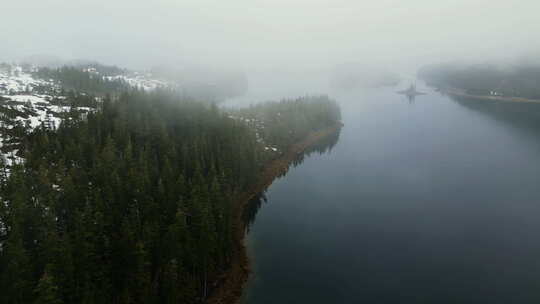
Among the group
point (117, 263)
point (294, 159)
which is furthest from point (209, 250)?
point (294, 159)

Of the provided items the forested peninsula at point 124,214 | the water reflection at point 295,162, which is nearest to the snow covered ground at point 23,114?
the forested peninsula at point 124,214

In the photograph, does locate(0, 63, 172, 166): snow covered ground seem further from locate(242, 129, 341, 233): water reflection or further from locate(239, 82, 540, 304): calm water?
locate(239, 82, 540, 304): calm water

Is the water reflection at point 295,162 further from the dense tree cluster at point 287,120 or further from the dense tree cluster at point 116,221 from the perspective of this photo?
the dense tree cluster at point 287,120

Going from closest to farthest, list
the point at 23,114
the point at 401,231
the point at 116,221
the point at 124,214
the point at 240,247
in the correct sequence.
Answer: the point at 116,221 < the point at 124,214 < the point at 240,247 < the point at 401,231 < the point at 23,114

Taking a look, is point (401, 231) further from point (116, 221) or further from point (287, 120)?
point (287, 120)

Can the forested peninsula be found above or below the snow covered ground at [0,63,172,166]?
below

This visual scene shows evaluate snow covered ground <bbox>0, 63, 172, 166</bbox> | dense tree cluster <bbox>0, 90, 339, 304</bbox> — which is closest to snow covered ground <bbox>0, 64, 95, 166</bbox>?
snow covered ground <bbox>0, 63, 172, 166</bbox>

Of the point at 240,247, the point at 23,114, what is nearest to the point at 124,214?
the point at 240,247
